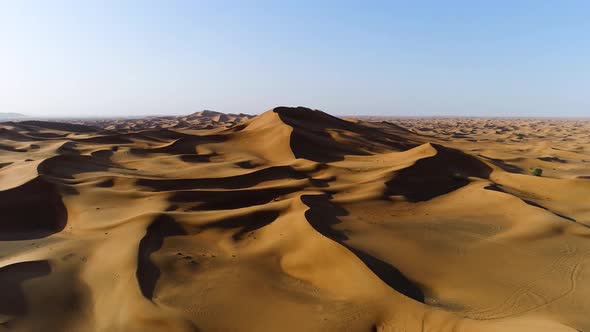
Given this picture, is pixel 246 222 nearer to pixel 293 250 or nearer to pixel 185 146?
pixel 293 250

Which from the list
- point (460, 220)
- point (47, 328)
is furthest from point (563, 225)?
point (47, 328)

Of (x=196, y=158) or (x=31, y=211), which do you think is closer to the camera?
(x=31, y=211)

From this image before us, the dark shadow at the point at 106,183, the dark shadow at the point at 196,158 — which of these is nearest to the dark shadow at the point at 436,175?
the dark shadow at the point at 106,183

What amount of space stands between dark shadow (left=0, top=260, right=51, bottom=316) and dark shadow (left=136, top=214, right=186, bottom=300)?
139 centimetres

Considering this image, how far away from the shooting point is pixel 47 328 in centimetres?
468

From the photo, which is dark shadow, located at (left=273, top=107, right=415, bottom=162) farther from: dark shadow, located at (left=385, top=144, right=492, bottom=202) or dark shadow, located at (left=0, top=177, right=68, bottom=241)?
dark shadow, located at (left=0, top=177, right=68, bottom=241)

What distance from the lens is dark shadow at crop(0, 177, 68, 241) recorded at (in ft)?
27.8

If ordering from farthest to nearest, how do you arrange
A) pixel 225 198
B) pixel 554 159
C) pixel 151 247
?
pixel 554 159
pixel 225 198
pixel 151 247

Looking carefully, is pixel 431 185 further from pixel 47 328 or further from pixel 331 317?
pixel 47 328

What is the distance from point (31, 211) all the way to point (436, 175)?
1149cm

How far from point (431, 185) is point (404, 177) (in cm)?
82

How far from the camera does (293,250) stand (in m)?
6.71

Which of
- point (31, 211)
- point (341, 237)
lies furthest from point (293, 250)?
point (31, 211)

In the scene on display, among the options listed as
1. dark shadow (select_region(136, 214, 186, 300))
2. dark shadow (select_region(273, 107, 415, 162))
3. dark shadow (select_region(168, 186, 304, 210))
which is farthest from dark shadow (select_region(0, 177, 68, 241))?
dark shadow (select_region(273, 107, 415, 162))
